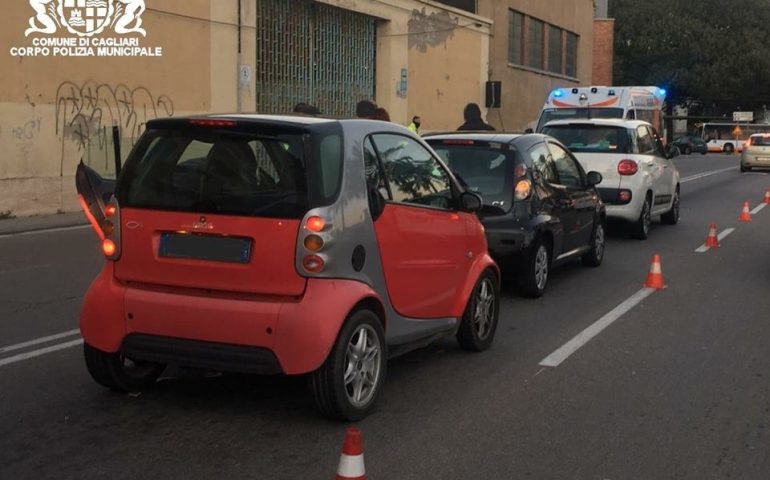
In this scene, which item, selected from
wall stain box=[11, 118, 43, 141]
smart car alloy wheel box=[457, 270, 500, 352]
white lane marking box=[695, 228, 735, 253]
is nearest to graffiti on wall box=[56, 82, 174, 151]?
wall stain box=[11, 118, 43, 141]

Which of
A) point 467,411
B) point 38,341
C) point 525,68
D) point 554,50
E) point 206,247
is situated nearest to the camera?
point 206,247

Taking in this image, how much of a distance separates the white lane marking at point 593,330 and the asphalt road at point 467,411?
8 cm

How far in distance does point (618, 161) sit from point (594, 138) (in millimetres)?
539

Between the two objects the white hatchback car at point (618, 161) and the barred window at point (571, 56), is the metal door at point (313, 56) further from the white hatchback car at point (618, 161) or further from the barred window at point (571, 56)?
the barred window at point (571, 56)

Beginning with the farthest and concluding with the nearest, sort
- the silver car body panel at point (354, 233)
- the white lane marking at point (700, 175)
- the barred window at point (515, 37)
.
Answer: the barred window at point (515, 37) → the white lane marking at point (700, 175) → the silver car body panel at point (354, 233)

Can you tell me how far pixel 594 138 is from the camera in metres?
13.7

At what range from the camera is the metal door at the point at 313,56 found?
22.8 meters

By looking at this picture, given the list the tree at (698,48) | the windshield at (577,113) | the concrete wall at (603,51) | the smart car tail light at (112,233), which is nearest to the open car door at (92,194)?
the smart car tail light at (112,233)

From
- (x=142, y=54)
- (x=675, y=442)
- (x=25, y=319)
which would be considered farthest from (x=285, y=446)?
(x=142, y=54)

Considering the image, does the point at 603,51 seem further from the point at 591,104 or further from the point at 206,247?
the point at 206,247

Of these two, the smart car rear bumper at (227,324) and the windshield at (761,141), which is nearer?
the smart car rear bumper at (227,324)

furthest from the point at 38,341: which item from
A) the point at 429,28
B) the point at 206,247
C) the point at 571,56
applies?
the point at 571,56

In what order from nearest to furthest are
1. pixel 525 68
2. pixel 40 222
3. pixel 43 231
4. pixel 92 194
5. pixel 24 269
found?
1. pixel 92 194
2. pixel 24 269
3. pixel 43 231
4. pixel 40 222
5. pixel 525 68

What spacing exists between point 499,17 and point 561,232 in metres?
28.9
